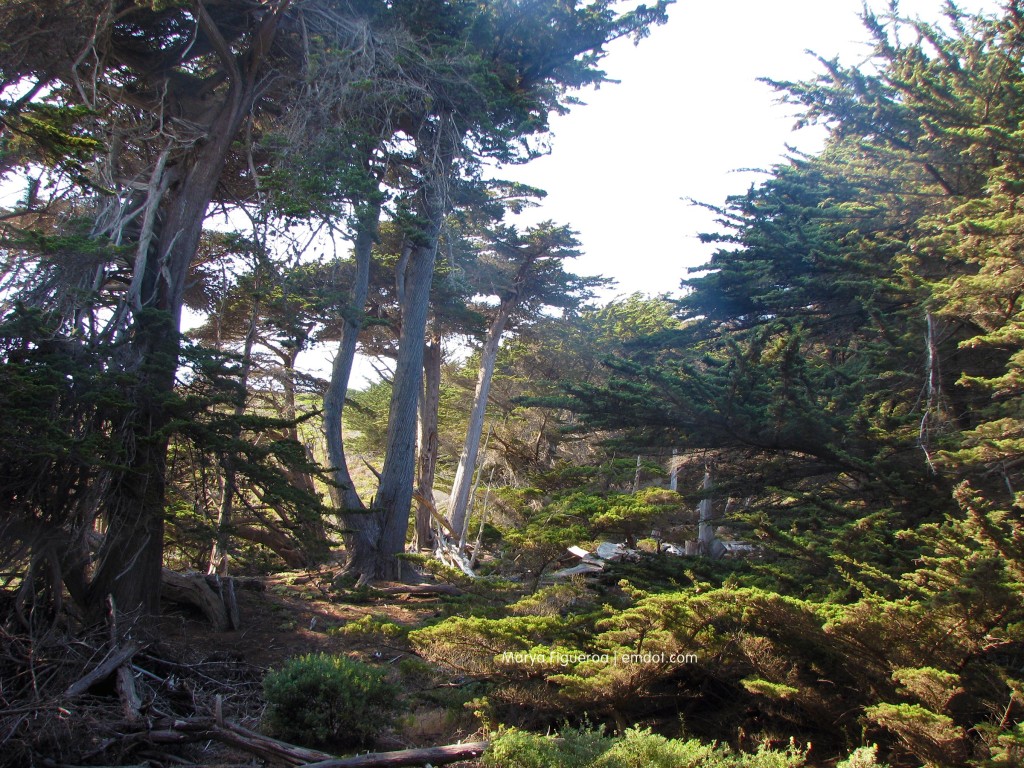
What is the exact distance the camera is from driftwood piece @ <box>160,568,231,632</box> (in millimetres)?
9055

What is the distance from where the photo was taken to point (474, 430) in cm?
→ 1920

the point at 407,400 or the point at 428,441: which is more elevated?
the point at 407,400

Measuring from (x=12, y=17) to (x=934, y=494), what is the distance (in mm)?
10778

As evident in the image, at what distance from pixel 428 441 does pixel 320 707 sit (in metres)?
12.5

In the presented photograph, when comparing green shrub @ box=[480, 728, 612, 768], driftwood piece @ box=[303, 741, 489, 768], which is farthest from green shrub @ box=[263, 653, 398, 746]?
green shrub @ box=[480, 728, 612, 768]

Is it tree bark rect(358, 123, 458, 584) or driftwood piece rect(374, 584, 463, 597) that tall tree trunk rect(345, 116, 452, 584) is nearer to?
tree bark rect(358, 123, 458, 584)

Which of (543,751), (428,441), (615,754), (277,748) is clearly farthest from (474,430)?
(615,754)

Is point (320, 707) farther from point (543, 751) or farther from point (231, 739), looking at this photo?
point (543, 751)

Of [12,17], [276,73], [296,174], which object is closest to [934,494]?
[296,174]

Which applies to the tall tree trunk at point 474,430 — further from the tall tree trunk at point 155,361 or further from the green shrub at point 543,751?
the green shrub at point 543,751

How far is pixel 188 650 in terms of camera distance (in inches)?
293

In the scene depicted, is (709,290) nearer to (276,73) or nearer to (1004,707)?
(276,73)

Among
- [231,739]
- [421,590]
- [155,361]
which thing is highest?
[155,361]

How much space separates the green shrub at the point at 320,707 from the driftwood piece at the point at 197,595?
360cm
